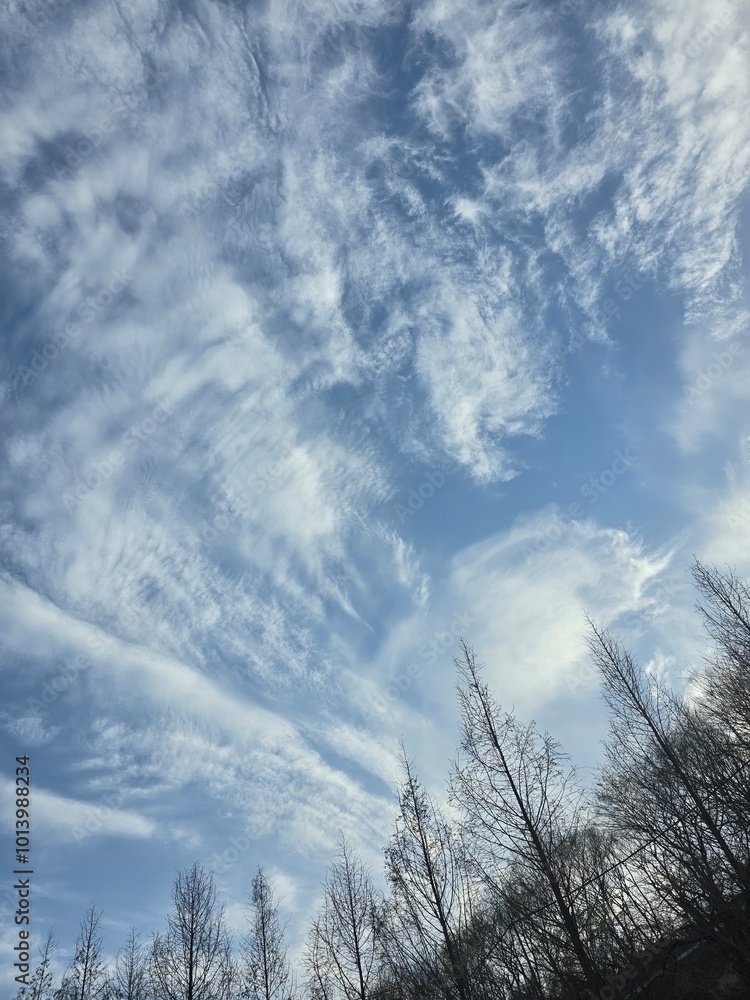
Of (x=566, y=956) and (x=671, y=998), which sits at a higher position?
(x=566, y=956)

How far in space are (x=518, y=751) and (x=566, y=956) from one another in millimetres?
4102

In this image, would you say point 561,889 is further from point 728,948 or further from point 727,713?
point 727,713

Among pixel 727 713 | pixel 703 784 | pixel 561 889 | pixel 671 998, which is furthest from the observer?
pixel 727 713

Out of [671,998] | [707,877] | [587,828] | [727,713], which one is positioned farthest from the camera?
[727,713]

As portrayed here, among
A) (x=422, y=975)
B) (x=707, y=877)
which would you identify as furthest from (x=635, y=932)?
(x=422, y=975)

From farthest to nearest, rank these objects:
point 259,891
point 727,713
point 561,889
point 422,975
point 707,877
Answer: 1. point 259,891
2. point 727,713
3. point 561,889
4. point 422,975
5. point 707,877

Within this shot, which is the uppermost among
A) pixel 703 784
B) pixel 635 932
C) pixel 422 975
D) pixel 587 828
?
pixel 587 828

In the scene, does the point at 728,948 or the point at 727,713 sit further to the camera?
the point at 727,713

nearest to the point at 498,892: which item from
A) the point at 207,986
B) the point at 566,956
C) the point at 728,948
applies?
the point at 566,956

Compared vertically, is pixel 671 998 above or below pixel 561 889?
below

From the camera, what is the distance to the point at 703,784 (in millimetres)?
6023

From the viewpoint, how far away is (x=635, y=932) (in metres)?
6.12

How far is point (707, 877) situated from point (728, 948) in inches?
28.4

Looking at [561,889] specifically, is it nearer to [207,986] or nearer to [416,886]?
[416,886]
